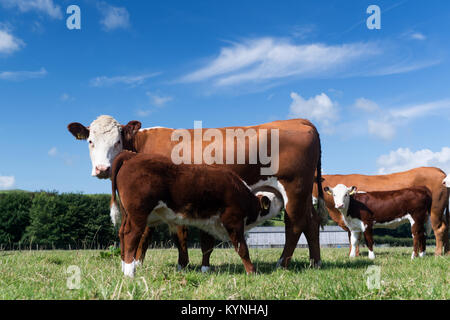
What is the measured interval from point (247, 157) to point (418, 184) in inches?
317

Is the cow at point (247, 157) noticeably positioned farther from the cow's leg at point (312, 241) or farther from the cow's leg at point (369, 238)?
the cow's leg at point (369, 238)

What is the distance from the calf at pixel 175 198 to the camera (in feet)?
17.4

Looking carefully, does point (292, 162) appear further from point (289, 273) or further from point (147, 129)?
point (147, 129)

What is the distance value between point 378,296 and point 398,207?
7.93 metres

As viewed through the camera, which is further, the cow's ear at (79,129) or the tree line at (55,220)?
the tree line at (55,220)

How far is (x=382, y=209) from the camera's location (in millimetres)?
11242

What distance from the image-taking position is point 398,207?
11078 millimetres

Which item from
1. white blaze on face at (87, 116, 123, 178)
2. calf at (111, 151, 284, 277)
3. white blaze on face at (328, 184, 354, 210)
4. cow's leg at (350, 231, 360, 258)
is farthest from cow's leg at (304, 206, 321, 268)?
cow's leg at (350, 231, 360, 258)

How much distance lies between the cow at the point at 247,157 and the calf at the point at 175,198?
0.91 metres

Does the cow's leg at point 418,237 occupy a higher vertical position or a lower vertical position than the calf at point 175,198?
lower

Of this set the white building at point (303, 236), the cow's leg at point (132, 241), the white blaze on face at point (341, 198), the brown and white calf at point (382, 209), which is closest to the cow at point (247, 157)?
the cow's leg at point (132, 241)

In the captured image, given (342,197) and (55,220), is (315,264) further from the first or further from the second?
(55,220)

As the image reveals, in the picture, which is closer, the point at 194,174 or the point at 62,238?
the point at 194,174

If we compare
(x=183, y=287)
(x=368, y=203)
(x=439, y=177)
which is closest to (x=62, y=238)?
(x=368, y=203)
